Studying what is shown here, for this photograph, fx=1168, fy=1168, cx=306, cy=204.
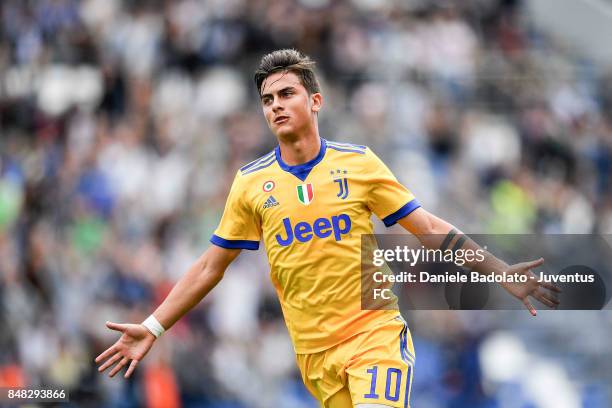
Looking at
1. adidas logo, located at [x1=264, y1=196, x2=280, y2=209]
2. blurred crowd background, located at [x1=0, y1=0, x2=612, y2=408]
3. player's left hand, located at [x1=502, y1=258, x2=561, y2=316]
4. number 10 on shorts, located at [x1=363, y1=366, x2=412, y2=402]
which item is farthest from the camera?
blurred crowd background, located at [x1=0, y1=0, x2=612, y2=408]

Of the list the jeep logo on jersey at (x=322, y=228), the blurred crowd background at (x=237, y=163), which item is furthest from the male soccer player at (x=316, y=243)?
the blurred crowd background at (x=237, y=163)

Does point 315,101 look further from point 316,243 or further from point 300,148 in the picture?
point 316,243

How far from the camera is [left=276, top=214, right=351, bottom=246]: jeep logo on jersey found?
6855 mm

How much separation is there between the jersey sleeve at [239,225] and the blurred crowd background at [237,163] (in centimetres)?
487

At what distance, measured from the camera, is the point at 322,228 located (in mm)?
6855

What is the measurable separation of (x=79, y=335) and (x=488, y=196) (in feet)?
17.8

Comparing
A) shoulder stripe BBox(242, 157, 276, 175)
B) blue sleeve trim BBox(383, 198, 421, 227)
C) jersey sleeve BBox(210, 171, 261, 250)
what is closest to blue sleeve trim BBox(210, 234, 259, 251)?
jersey sleeve BBox(210, 171, 261, 250)

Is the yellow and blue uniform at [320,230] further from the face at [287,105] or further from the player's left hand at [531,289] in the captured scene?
the player's left hand at [531,289]

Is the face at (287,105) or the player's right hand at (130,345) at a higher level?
the face at (287,105)

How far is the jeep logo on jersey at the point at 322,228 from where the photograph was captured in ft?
22.5

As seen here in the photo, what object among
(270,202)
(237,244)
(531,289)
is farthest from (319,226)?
(531,289)

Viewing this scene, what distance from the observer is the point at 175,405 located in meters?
12.5

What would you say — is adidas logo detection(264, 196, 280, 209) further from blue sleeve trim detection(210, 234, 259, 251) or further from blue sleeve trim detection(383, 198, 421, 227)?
blue sleeve trim detection(383, 198, 421, 227)

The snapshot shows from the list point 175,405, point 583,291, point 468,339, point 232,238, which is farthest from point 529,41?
point 232,238
